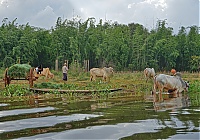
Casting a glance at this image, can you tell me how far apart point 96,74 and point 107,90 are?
962 centimetres

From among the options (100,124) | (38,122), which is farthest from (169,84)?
(38,122)

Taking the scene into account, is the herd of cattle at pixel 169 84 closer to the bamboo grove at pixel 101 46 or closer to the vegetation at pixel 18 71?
the vegetation at pixel 18 71

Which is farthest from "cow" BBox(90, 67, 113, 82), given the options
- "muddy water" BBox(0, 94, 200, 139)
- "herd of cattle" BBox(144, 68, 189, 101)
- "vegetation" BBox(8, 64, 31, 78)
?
"muddy water" BBox(0, 94, 200, 139)

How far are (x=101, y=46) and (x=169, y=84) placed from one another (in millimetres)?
24238

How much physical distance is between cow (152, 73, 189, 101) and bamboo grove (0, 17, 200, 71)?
887 inches

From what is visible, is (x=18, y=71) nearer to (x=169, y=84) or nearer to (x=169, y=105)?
(x=169, y=84)

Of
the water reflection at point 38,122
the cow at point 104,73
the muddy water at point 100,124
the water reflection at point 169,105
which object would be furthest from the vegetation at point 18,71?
the water reflection at point 38,122

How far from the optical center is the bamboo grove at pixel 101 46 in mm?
38094

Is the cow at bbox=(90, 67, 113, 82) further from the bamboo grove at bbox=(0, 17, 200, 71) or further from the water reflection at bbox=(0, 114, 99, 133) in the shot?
the water reflection at bbox=(0, 114, 99, 133)

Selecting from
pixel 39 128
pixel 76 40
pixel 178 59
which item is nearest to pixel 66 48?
pixel 76 40

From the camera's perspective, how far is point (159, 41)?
136 feet

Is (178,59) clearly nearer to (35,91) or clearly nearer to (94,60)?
(94,60)

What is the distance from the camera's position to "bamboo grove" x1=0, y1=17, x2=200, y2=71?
3809 centimetres

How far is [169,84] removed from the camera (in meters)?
16.3
